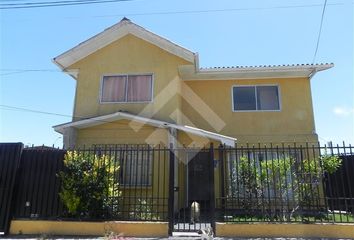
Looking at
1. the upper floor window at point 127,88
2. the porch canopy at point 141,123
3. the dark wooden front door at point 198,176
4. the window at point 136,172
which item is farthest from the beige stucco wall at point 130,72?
the window at point 136,172

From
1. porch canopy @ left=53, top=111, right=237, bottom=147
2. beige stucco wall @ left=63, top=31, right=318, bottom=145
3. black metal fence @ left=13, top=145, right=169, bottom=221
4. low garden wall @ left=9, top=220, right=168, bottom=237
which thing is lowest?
low garden wall @ left=9, top=220, right=168, bottom=237

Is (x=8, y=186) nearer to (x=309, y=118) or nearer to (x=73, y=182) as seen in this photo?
(x=73, y=182)

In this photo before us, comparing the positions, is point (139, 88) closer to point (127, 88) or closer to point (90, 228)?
point (127, 88)

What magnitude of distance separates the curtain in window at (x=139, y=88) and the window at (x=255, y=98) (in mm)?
4099

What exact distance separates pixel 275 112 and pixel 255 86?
1.55 metres

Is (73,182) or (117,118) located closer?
(73,182)

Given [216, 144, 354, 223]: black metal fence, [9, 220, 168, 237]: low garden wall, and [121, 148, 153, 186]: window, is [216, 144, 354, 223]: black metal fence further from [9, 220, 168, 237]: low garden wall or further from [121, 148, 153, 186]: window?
[121, 148, 153, 186]: window

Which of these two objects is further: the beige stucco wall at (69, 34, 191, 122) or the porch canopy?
the beige stucco wall at (69, 34, 191, 122)

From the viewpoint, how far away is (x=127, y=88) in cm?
1406

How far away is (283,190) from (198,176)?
4.78 meters

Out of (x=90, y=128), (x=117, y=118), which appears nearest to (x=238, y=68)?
(x=117, y=118)

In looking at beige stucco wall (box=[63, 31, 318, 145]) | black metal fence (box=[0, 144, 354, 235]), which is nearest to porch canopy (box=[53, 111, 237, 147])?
beige stucco wall (box=[63, 31, 318, 145])

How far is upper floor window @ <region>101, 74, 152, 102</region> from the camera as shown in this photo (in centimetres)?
1388

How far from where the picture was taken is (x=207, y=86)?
50.2 feet
